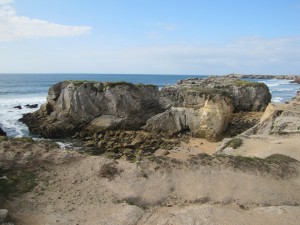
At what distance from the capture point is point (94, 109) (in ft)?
141

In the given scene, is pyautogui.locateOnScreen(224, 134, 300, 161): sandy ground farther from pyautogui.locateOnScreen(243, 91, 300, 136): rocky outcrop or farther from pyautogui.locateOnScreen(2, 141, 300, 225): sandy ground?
pyautogui.locateOnScreen(2, 141, 300, 225): sandy ground

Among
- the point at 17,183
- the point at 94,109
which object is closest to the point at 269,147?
the point at 17,183

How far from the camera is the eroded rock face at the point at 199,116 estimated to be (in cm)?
3672

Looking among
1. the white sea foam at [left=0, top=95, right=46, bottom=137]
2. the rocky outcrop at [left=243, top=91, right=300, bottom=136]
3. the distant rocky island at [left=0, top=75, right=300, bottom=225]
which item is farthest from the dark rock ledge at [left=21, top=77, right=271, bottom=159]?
the distant rocky island at [left=0, top=75, right=300, bottom=225]

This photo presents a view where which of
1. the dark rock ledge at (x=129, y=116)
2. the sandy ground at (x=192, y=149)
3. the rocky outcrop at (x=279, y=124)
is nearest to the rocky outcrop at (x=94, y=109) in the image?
the dark rock ledge at (x=129, y=116)

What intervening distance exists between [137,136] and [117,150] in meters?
4.72

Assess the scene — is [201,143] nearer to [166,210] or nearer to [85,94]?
[85,94]

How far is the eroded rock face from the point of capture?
1446 inches

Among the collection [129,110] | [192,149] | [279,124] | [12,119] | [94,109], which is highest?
[279,124]

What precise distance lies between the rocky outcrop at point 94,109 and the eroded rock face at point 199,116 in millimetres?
4025

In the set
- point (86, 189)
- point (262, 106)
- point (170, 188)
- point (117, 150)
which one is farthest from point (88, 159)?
point (262, 106)

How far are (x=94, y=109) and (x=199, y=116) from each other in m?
13.6

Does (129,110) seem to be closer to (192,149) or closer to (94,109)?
(94,109)

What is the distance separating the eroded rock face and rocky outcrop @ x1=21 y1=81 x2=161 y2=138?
13.2ft
